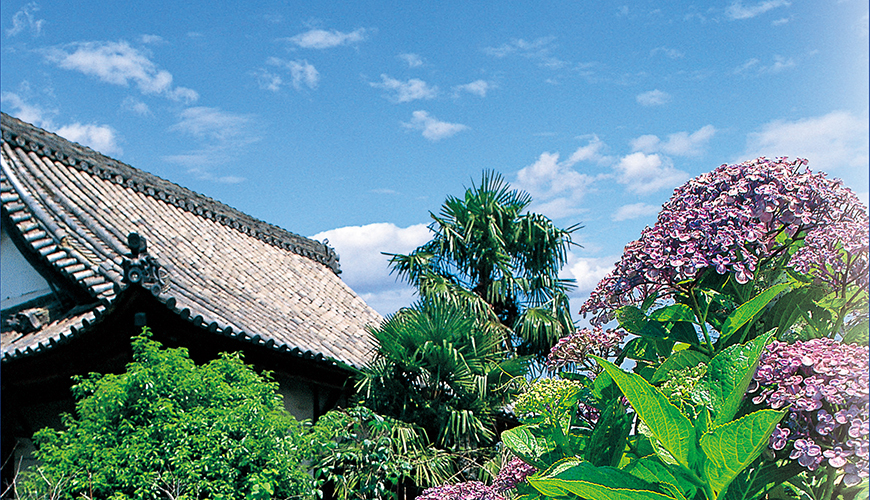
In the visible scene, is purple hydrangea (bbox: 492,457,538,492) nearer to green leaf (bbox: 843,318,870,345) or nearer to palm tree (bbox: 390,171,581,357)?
green leaf (bbox: 843,318,870,345)

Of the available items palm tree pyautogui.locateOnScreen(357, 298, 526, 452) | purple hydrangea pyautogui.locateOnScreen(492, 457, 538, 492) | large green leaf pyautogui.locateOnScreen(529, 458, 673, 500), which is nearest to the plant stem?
large green leaf pyautogui.locateOnScreen(529, 458, 673, 500)

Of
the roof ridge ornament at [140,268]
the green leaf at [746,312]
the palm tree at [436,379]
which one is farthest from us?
the palm tree at [436,379]

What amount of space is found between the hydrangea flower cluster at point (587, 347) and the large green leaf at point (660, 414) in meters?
0.67

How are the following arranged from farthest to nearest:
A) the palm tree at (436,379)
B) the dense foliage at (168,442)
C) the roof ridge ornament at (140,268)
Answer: the palm tree at (436,379), the roof ridge ornament at (140,268), the dense foliage at (168,442)

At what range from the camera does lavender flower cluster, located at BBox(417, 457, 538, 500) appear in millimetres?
2199

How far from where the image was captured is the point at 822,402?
4.90 ft

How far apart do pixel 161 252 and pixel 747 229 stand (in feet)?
23.2

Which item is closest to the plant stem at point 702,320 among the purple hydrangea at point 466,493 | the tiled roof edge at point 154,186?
the purple hydrangea at point 466,493

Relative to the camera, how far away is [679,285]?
6.08 ft

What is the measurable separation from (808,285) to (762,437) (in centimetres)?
60

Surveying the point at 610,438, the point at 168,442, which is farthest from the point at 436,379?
the point at 610,438

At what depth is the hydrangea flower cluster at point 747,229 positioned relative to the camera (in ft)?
5.73

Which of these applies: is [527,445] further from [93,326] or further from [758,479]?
[93,326]

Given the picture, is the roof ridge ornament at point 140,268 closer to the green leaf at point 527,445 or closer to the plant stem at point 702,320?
the green leaf at point 527,445
